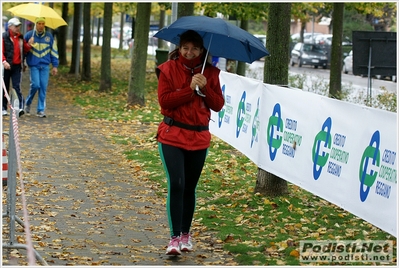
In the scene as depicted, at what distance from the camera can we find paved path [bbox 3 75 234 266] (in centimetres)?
684

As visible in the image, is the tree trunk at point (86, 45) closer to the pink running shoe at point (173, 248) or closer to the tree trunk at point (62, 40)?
the tree trunk at point (62, 40)

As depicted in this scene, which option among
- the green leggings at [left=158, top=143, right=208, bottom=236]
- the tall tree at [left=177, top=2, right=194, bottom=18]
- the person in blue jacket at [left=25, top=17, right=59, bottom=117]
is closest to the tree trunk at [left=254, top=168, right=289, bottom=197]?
the green leggings at [left=158, top=143, right=208, bottom=236]

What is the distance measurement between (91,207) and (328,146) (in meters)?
2.79

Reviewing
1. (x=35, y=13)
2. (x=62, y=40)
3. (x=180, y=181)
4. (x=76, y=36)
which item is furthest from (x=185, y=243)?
(x=62, y=40)

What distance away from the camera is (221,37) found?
713cm

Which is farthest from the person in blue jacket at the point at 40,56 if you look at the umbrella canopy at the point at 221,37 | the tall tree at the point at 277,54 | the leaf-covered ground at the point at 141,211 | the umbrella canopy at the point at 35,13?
the umbrella canopy at the point at 221,37

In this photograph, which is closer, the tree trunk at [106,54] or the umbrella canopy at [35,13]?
the umbrella canopy at [35,13]

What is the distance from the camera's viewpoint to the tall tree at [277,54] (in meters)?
9.31

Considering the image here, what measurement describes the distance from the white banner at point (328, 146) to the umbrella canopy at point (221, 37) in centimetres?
73

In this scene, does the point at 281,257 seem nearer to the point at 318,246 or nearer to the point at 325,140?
the point at 318,246

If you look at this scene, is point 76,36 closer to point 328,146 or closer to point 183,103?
point 328,146

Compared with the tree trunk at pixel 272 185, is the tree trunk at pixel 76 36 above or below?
above

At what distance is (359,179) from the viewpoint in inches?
272

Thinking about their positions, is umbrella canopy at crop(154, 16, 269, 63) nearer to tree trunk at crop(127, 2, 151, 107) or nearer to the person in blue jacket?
the person in blue jacket
